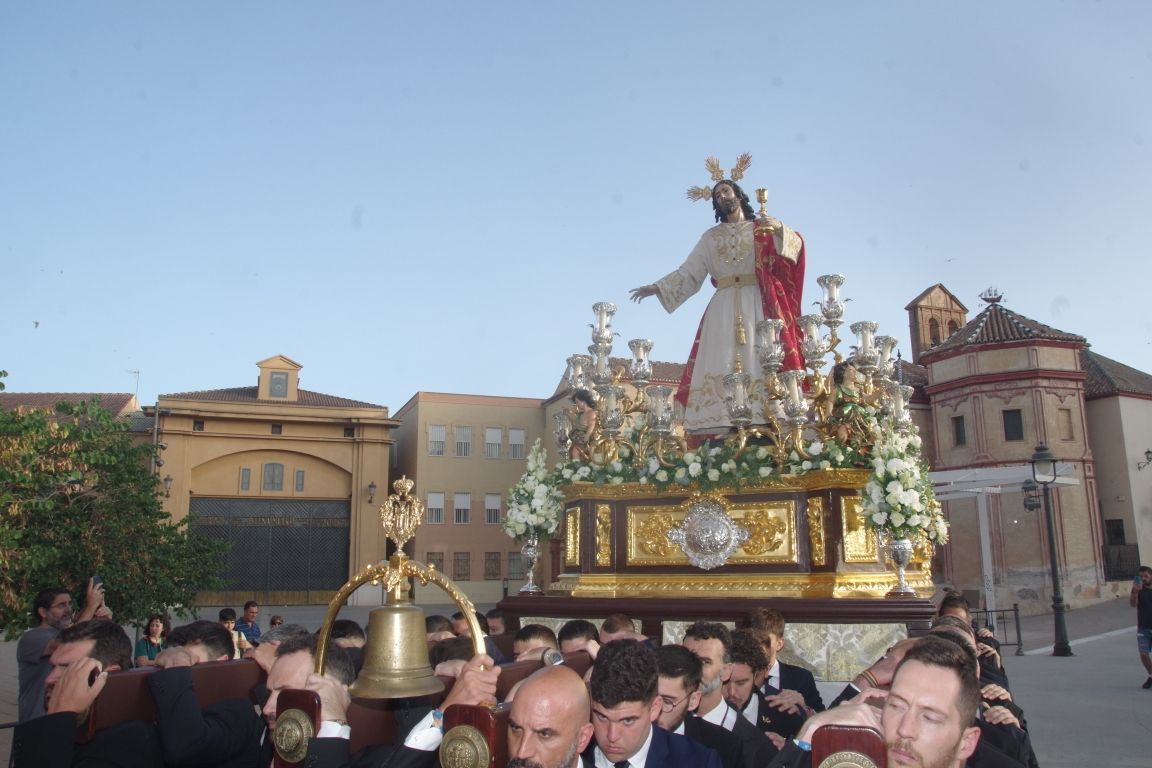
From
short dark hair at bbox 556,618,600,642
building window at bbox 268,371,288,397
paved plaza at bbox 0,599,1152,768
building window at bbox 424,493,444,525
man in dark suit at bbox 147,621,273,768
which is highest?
building window at bbox 268,371,288,397

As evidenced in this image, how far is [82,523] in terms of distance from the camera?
10.2 meters

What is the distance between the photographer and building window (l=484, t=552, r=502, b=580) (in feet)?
137

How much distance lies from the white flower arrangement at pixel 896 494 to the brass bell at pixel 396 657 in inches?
256

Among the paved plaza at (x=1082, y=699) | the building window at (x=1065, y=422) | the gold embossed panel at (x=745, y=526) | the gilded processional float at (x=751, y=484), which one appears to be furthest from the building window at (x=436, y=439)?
the gold embossed panel at (x=745, y=526)

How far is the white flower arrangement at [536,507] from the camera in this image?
36.0ft

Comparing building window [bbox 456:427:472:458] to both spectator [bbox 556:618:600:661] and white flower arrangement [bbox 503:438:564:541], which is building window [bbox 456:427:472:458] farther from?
spectator [bbox 556:618:600:661]

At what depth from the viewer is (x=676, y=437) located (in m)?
10.2

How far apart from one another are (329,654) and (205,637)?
142 cm

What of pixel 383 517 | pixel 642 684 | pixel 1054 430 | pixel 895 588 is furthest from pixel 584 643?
pixel 1054 430

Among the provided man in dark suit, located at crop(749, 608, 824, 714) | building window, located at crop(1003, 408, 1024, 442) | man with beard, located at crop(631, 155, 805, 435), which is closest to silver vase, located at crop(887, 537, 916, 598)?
man with beard, located at crop(631, 155, 805, 435)

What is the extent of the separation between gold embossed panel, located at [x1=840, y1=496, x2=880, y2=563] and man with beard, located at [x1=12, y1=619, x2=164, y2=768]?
6.80 meters

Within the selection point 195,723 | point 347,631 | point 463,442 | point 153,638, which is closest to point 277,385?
point 463,442

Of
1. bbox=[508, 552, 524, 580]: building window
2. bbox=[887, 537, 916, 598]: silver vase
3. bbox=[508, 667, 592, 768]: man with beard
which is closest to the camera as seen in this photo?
bbox=[508, 667, 592, 768]: man with beard

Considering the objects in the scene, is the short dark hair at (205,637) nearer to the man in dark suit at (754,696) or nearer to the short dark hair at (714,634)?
the short dark hair at (714,634)
